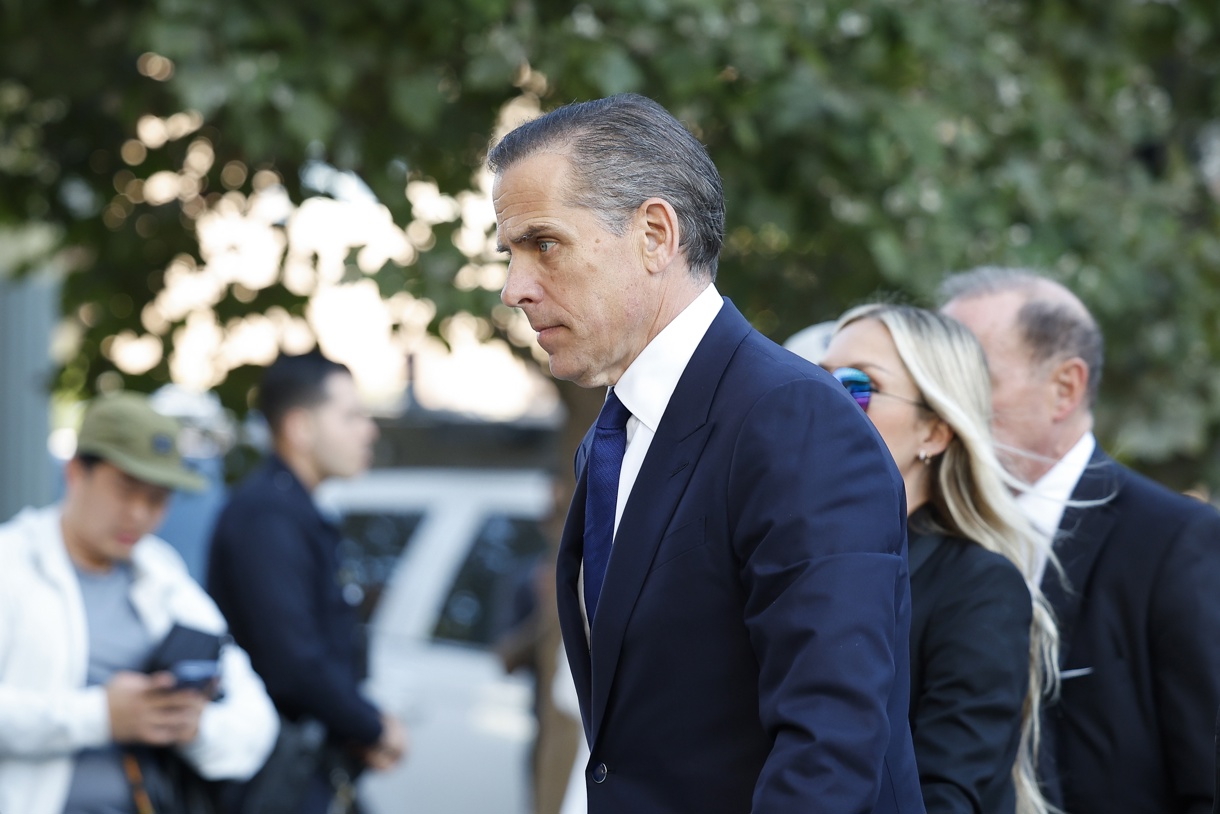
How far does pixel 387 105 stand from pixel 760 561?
2981 millimetres

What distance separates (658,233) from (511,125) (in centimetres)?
263

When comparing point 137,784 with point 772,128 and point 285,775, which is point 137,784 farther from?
point 772,128

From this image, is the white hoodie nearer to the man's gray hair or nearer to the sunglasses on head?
the sunglasses on head

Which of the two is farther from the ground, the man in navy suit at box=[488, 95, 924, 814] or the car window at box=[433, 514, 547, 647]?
the man in navy suit at box=[488, 95, 924, 814]

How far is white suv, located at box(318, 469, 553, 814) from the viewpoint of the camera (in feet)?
19.7

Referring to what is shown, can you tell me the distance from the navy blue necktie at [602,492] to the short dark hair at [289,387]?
9.17ft

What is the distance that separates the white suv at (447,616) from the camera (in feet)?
19.7

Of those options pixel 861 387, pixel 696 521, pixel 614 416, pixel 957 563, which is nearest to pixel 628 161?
pixel 614 416

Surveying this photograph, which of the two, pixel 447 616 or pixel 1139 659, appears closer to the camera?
pixel 1139 659

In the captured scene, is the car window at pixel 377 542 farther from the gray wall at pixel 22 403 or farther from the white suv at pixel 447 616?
the gray wall at pixel 22 403

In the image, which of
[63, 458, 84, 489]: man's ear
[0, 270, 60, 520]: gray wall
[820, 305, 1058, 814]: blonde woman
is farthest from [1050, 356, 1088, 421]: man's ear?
[0, 270, 60, 520]: gray wall

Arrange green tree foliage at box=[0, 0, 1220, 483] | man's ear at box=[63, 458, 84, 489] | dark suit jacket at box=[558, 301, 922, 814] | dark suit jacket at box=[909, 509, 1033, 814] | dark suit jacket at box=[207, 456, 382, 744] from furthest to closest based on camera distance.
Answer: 1. dark suit jacket at box=[207, 456, 382, 744]
2. green tree foliage at box=[0, 0, 1220, 483]
3. man's ear at box=[63, 458, 84, 489]
4. dark suit jacket at box=[909, 509, 1033, 814]
5. dark suit jacket at box=[558, 301, 922, 814]

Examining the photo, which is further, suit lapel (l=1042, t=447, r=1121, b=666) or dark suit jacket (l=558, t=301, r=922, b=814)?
suit lapel (l=1042, t=447, r=1121, b=666)

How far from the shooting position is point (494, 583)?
683cm
